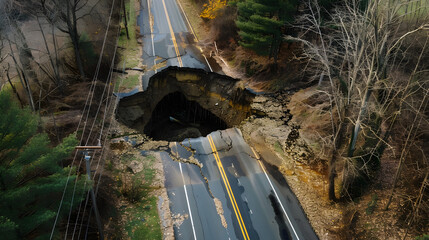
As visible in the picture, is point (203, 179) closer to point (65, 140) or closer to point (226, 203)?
point (226, 203)

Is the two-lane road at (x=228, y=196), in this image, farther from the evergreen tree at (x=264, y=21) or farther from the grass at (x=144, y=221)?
the evergreen tree at (x=264, y=21)

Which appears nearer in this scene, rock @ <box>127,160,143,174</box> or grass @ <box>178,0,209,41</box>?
rock @ <box>127,160,143,174</box>

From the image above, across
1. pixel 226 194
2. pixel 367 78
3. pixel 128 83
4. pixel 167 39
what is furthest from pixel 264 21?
pixel 167 39

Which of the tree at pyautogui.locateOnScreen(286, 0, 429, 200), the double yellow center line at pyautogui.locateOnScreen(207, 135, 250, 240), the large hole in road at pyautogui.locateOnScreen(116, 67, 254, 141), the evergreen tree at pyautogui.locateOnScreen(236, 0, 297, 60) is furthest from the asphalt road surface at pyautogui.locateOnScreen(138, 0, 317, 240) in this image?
the evergreen tree at pyautogui.locateOnScreen(236, 0, 297, 60)

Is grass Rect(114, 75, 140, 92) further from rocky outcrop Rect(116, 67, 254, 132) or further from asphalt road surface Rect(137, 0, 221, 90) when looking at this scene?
rocky outcrop Rect(116, 67, 254, 132)

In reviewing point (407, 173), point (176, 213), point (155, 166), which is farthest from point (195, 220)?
point (407, 173)

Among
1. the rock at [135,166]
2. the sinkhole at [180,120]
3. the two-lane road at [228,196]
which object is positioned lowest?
the sinkhole at [180,120]

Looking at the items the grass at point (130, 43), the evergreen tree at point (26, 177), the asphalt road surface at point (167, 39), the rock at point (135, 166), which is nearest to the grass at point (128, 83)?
the asphalt road surface at point (167, 39)
